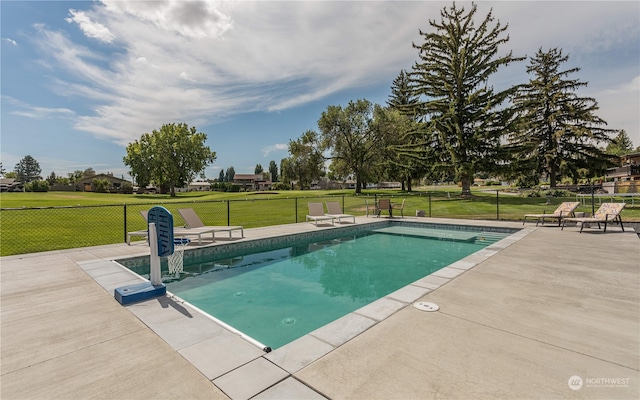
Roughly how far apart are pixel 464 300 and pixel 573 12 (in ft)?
41.8

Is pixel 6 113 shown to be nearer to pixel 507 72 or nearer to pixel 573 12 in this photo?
pixel 573 12

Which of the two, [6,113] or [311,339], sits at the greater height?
[6,113]

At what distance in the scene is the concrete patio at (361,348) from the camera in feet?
6.63

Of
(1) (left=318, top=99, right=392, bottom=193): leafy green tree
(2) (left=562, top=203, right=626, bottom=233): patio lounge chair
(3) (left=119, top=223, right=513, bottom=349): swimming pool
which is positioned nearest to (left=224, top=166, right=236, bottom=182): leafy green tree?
(1) (left=318, top=99, right=392, bottom=193): leafy green tree

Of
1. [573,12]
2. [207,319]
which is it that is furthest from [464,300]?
[573,12]

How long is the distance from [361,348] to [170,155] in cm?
5495

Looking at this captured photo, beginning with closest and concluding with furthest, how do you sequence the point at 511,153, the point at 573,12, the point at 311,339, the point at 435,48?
1. the point at 311,339
2. the point at 573,12
3. the point at 511,153
4. the point at 435,48

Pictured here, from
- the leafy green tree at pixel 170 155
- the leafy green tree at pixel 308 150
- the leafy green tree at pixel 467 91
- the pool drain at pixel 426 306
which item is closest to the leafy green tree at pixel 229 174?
the leafy green tree at pixel 170 155

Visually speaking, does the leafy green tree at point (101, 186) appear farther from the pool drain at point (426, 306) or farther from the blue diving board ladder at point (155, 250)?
the pool drain at point (426, 306)

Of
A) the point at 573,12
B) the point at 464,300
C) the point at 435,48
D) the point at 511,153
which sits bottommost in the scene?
the point at 464,300

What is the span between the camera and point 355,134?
118ft

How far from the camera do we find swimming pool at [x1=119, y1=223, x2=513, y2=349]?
4.48m

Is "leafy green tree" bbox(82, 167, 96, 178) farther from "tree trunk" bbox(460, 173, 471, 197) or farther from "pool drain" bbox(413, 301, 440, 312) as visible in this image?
"pool drain" bbox(413, 301, 440, 312)

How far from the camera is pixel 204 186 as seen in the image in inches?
3979
